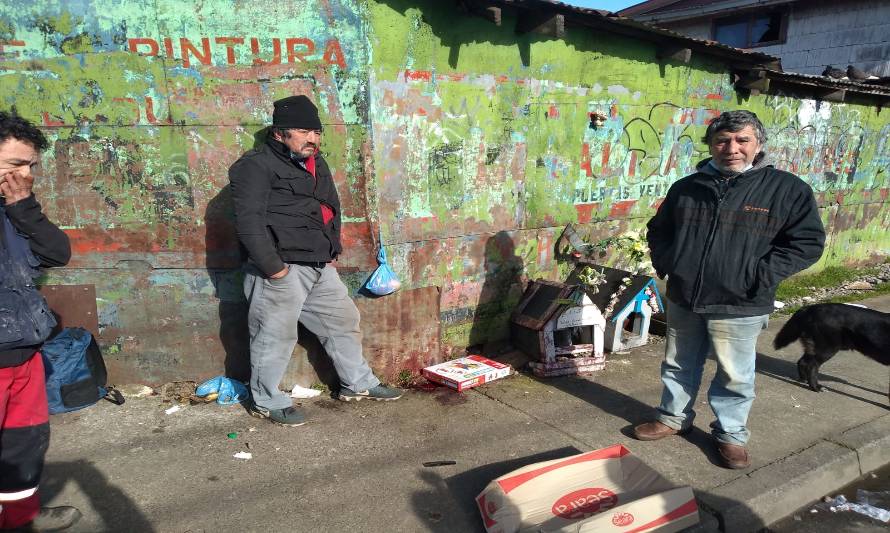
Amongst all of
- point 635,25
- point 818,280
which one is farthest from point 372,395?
point 818,280

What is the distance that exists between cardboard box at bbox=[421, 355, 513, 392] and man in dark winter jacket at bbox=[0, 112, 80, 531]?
2.46 metres

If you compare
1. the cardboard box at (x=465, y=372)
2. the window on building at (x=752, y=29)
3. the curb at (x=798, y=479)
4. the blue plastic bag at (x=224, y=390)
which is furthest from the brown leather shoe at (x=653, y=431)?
the window on building at (x=752, y=29)

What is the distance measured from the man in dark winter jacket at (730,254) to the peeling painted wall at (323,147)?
1.79m

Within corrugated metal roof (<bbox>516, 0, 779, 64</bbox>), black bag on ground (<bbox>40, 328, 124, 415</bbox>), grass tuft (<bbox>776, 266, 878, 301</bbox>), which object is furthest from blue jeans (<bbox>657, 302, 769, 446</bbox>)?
grass tuft (<bbox>776, 266, 878, 301</bbox>)

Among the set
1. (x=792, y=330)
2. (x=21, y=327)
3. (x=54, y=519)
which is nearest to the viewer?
(x=21, y=327)

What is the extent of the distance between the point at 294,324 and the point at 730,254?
2693 millimetres

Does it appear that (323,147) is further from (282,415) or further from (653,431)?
(653,431)

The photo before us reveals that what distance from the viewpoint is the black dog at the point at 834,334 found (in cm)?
421

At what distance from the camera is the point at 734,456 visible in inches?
133

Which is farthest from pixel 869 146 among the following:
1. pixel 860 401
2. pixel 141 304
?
pixel 141 304

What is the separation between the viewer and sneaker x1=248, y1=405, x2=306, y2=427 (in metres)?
3.73

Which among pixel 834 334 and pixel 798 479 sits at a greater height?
pixel 834 334

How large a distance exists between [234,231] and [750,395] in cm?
354

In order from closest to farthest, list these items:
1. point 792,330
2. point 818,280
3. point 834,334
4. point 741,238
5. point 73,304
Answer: point 741,238 → point 73,304 → point 834,334 → point 792,330 → point 818,280
